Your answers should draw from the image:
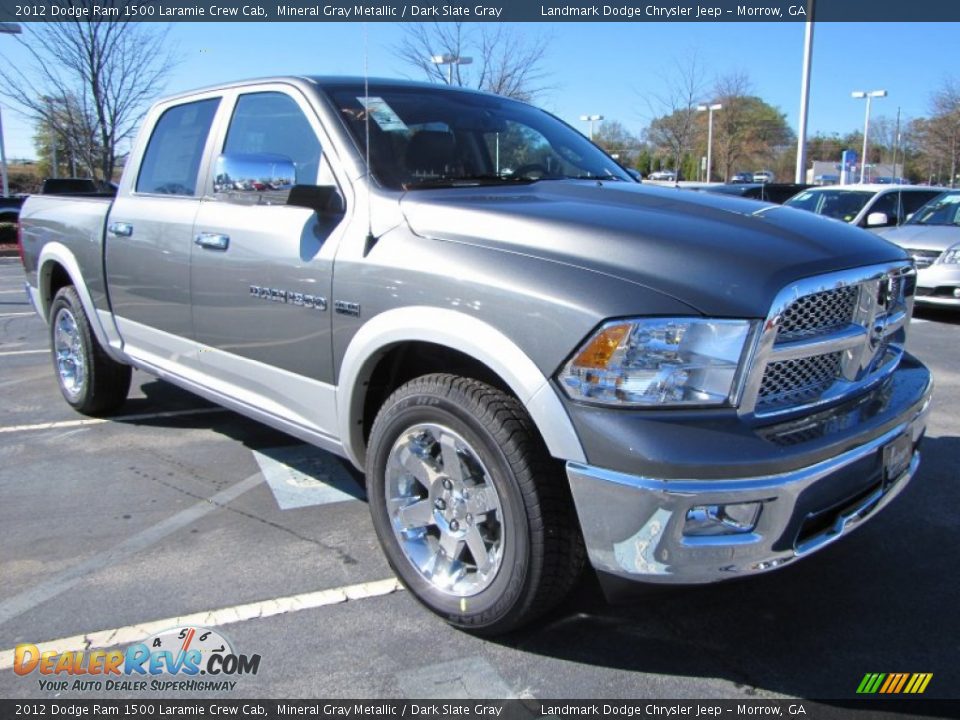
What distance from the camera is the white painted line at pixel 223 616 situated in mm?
2625

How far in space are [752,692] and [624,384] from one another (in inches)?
41.7

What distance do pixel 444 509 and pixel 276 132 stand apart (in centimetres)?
190

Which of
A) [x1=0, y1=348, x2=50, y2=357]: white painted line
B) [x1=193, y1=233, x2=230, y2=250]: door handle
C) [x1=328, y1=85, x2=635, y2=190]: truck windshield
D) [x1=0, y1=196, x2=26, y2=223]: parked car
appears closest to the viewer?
[x1=328, y1=85, x2=635, y2=190]: truck windshield

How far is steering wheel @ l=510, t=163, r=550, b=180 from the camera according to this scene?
3540 millimetres

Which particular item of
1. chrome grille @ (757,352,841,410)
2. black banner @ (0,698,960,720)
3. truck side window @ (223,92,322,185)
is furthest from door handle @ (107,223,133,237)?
chrome grille @ (757,352,841,410)

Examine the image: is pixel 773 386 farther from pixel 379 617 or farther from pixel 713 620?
pixel 379 617

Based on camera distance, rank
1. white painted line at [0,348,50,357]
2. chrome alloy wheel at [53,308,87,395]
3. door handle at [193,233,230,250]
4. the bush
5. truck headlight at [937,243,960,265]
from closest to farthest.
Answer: door handle at [193,233,230,250], chrome alloy wheel at [53,308,87,395], white painted line at [0,348,50,357], truck headlight at [937,243,960,265], the bush

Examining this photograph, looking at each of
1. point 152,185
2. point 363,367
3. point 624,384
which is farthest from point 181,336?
point 624,384

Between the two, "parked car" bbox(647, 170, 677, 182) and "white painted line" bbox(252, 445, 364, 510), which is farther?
"parked car" bbox(647, 170, 677, 182)

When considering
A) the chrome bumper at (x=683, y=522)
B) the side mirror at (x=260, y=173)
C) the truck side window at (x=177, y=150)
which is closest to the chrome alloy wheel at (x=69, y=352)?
the truck side window at (x=177, y=150)

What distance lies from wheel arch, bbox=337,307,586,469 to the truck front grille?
55 cm

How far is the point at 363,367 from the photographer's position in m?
2.86

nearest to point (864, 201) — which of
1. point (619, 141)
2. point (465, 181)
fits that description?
point (465, 181)

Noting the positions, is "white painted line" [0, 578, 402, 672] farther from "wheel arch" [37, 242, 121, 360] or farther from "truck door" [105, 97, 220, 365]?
"wheel arch" [37, 242, 121, 360]
